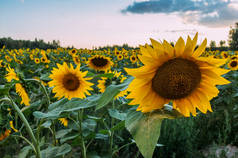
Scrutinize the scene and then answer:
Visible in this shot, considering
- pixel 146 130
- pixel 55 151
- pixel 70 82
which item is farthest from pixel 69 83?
pixel 146 130

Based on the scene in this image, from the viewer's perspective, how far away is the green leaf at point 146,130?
0.55 m

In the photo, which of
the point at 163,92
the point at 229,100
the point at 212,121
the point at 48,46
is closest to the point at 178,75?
the point at 163,92

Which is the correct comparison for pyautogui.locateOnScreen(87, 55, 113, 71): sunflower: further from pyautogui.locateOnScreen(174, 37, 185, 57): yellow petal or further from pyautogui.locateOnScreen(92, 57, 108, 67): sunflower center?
pyautogui.locateOnScreen(174, 37, 185, 57): yellow petal

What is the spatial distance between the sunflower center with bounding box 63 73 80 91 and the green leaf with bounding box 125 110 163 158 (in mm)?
1230

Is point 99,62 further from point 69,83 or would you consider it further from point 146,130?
point 146,130

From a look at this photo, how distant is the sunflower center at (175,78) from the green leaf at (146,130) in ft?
0.51

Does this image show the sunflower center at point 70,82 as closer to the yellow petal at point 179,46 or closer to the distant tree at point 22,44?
the yellow petal at point 179,46

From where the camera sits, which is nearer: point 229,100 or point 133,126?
point 133,126

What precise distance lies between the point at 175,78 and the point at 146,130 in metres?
0.26

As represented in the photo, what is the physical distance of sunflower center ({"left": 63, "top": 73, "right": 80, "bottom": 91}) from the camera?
1.82 meters

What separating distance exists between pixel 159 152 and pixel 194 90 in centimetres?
141

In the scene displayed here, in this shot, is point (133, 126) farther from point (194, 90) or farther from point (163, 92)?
point (194, 90)

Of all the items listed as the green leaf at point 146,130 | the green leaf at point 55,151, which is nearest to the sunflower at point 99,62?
the green leaf at point 55,151

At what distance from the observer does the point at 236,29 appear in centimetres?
3148
